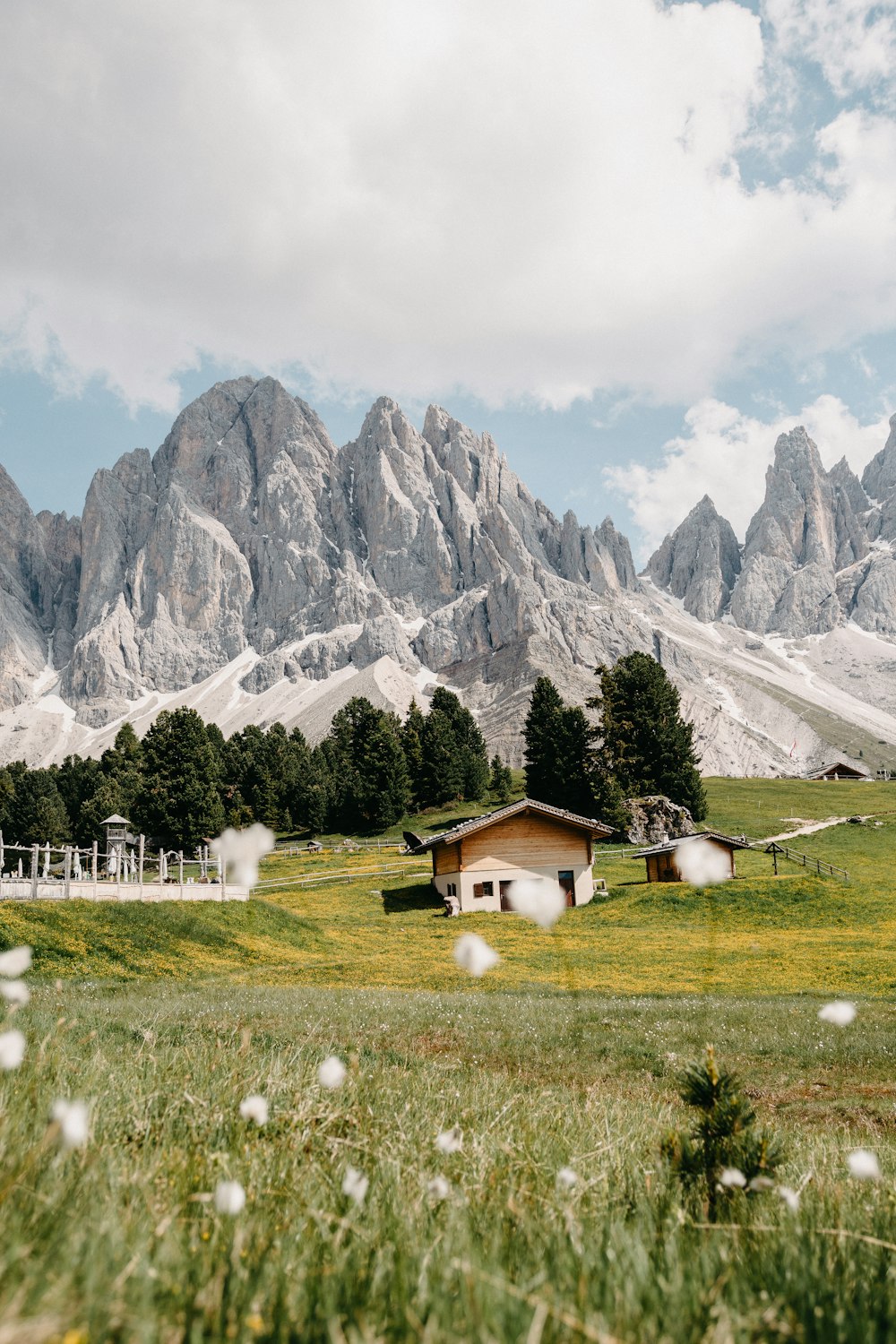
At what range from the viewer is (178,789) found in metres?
76.9

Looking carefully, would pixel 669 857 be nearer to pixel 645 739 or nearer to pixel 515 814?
pixel 515 814

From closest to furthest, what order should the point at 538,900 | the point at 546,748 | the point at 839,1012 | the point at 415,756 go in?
the point at 839,1012 → the point at 538,900 → the point at 546,748 → the point at 415,756

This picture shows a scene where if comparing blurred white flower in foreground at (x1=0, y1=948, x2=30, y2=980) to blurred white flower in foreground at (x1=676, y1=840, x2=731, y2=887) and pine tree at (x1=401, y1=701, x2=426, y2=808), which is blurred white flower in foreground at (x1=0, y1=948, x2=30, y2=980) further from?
pine tree at (x1=401, y1=701, x2=426, y2=808)

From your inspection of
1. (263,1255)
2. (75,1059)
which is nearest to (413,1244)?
(263,1255)

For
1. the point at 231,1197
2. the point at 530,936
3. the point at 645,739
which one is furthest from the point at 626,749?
the point at 231,1197

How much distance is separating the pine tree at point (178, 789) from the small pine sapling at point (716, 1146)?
7596cm

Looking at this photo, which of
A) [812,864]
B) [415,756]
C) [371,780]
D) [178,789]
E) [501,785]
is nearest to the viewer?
[812,864]

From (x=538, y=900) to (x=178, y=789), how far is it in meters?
77.9

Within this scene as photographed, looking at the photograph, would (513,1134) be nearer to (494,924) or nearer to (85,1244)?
(85,1244)

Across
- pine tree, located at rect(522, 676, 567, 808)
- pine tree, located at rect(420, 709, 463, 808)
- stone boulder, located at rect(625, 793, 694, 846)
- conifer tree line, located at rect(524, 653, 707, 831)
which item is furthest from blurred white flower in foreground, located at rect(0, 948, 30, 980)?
pine tree, located at rect(420, 709, 463, 808)

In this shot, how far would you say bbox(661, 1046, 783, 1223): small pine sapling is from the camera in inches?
143

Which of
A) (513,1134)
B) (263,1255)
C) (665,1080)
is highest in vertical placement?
(263,1255)

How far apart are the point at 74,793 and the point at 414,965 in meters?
91.0

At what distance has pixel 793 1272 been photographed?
8.05 feet
